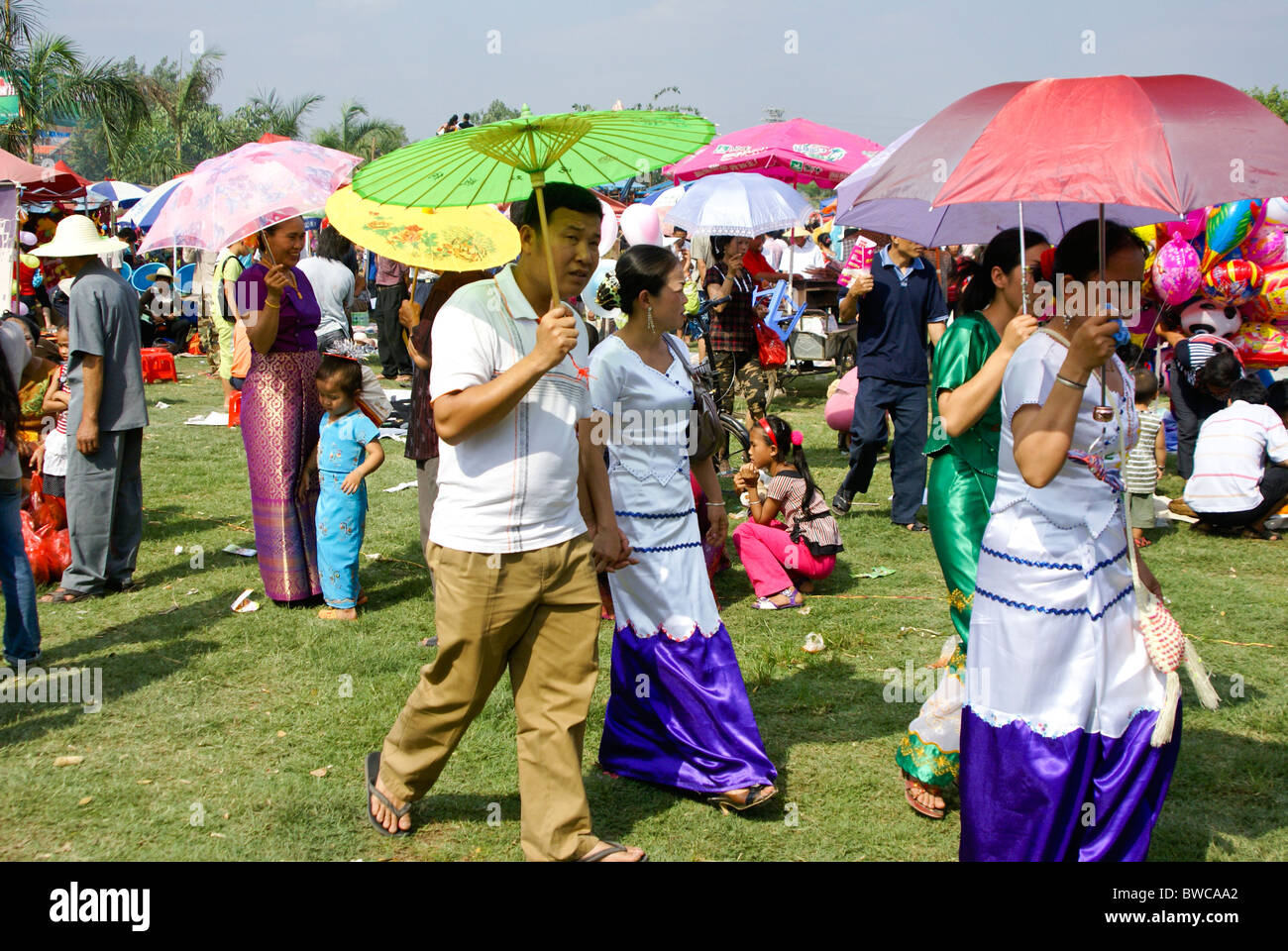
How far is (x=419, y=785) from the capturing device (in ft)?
11.4

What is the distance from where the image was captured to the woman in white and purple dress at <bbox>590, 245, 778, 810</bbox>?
379 cm

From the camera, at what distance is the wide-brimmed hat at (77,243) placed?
18.9 feet

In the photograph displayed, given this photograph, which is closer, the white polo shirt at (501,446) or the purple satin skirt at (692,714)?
the white polo shirt at (501,446)

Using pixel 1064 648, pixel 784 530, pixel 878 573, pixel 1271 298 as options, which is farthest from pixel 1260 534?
pixel 1064 648

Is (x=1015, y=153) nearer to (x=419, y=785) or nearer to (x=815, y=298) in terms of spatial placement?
(x=419, y=785)

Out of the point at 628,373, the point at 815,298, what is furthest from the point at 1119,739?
the point at 815,298

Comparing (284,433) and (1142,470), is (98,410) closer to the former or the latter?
(284,433)

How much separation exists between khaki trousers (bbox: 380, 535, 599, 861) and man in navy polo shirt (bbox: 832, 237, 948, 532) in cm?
480

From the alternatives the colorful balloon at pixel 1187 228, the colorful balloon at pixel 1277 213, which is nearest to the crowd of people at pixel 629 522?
the colorful balloon at pixel 1187 228

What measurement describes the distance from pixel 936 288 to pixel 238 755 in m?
5.78

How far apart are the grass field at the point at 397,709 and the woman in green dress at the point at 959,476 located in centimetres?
21

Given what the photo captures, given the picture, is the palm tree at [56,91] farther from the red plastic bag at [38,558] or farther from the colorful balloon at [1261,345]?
the colorful balloon at [1261,345]

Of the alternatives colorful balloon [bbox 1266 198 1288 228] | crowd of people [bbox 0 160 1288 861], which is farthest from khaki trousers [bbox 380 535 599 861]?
colorful balloon [bbox 1266 198 1288 228]

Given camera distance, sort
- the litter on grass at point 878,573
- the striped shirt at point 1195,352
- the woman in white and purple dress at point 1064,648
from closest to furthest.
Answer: the woman in white and purple dress at point 1064,648 < the litter on grass at point 878,573 < the striped shirt at point 1195,352
